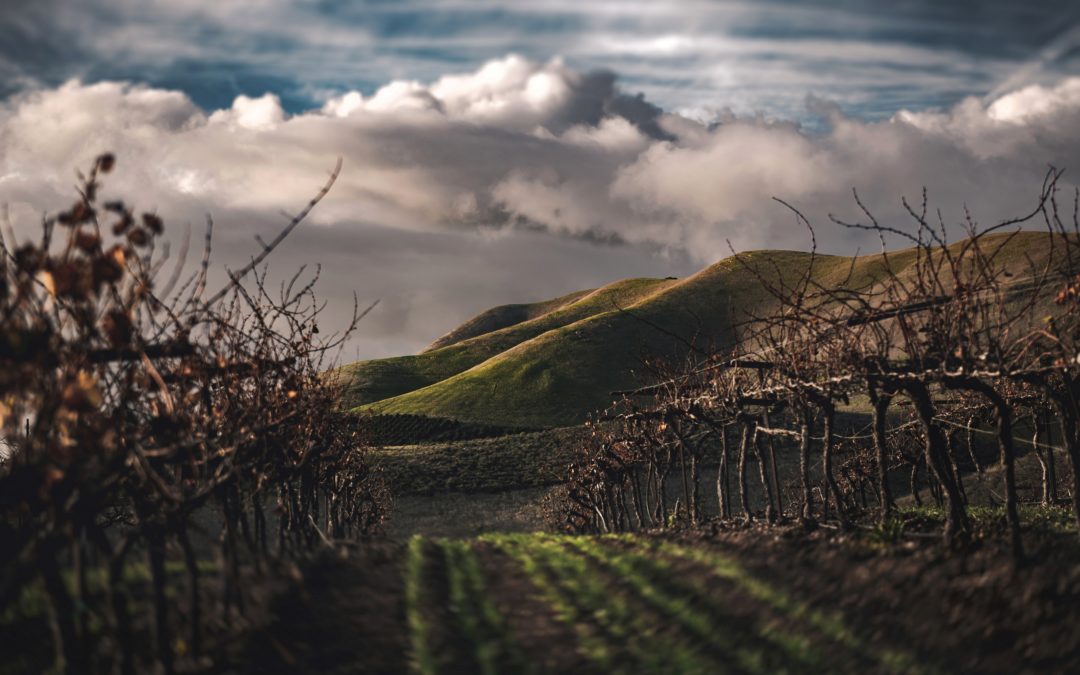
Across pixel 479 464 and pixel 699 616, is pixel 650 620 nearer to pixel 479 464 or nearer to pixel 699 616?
pixel 699 616

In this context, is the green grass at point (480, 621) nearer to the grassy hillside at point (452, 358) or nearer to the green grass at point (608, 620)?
the green grass at point (608, 620)

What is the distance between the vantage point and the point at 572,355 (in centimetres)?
10619

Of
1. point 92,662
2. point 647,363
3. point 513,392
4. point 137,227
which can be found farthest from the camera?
point 513,392

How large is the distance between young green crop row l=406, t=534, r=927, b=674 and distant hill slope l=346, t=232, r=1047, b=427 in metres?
52.6

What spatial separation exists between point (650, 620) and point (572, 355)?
322 feet

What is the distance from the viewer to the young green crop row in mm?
6852

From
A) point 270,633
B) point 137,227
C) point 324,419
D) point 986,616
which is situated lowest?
point 986,616

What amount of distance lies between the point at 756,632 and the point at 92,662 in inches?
223

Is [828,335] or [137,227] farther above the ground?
[137,227]

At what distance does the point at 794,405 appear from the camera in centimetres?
1612

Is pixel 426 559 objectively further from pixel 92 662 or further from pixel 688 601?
pixel 92 662

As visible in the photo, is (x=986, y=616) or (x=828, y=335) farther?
(x=828, y=335)

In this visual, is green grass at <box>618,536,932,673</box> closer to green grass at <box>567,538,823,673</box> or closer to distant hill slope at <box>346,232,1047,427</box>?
green grass at <box>567,538,823,673</box>

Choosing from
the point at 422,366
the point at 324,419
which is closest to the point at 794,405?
the point at 324,419
